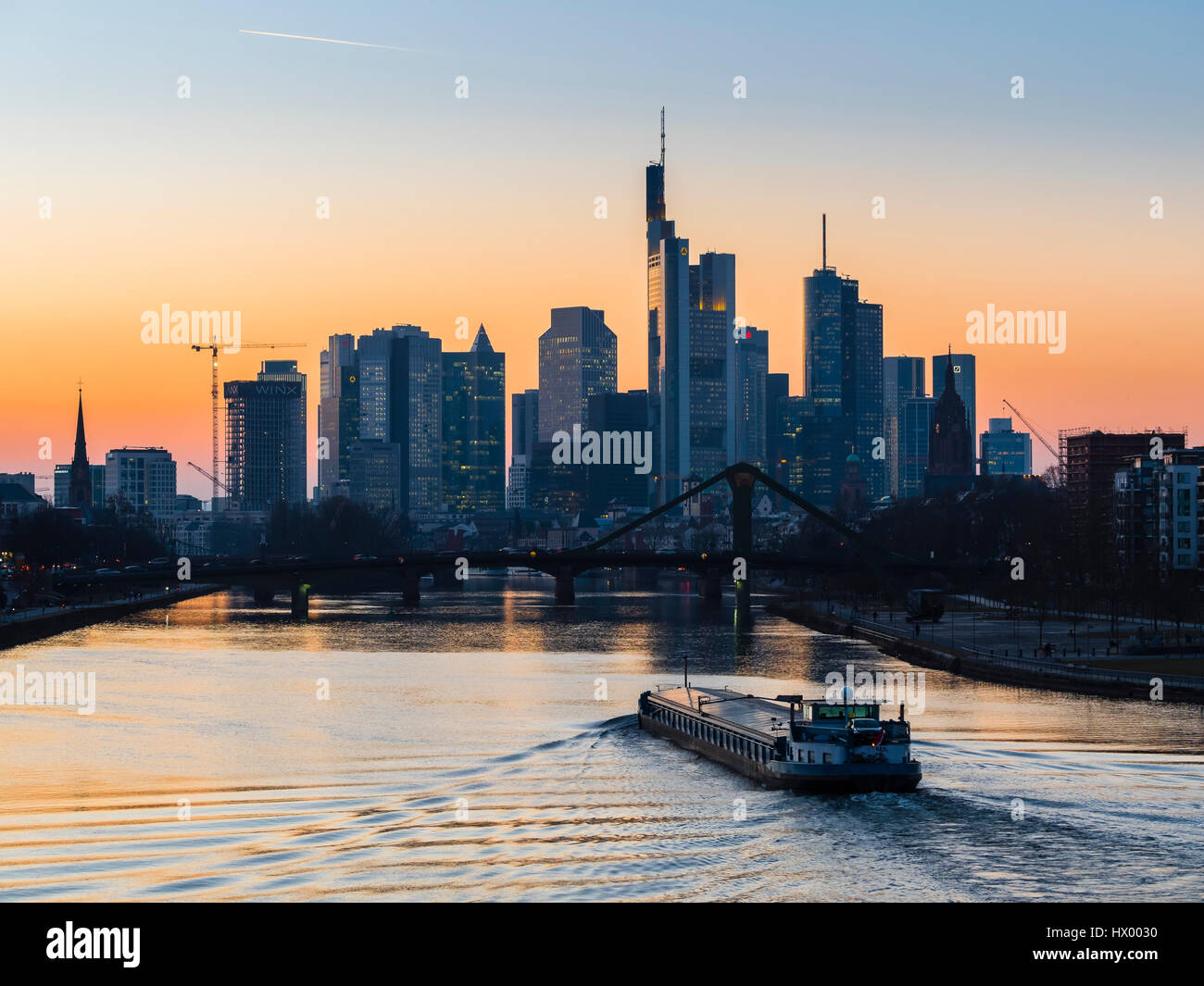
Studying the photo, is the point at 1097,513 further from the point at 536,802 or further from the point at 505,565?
the point at 536,802

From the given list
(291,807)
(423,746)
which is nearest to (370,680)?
(423,746)

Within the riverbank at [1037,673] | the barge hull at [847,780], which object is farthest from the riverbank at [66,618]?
the barge hull at [847,780]

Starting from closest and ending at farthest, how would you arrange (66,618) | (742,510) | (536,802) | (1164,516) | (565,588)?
1. (536,802)
2. (66,618)
3. (1164,516)
4. (565,588)
5. (742,510)

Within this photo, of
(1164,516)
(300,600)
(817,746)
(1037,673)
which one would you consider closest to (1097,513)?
(1164,516)

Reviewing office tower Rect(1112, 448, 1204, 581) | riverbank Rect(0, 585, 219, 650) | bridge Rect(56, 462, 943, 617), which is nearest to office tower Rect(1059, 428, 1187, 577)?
office tower Rect(1112, 448, 1204, 581)

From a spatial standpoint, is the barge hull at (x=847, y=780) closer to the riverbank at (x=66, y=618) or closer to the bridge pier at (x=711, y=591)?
the riverbank at (x=66, y=618)

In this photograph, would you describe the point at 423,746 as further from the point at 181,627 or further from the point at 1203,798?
the point at 181,627
